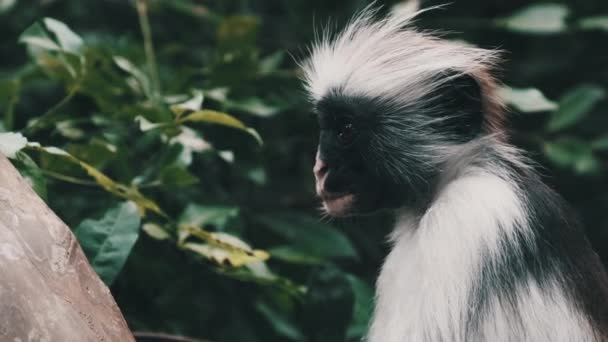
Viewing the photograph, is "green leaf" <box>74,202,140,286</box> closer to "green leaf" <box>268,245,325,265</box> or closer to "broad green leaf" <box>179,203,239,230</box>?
"broad green leaf" <box>179,203,239,230</box>

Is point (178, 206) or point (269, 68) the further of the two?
point (269, 68)

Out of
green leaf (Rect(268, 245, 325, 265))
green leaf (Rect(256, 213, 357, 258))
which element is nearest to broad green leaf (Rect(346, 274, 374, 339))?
green leaf (Rect(268, 245, 325, 265))

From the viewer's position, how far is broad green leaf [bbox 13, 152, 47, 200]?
→ 2461mm

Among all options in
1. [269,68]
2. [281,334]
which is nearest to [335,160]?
[281,334]

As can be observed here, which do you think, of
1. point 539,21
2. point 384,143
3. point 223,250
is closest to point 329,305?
point 223,250

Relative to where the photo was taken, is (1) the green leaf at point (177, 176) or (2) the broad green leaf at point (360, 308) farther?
(2) the broad green leaf at point (360, 308)

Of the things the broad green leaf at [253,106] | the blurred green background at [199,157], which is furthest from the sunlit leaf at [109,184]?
the broad green leaf at [253,106]

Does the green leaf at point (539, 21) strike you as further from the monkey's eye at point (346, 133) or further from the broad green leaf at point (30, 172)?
the broad green leaf at point (30, 172)

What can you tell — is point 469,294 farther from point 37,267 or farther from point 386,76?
point 37,267

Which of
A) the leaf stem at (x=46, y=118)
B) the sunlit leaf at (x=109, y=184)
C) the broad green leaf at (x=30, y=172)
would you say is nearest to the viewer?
the broad green leaf at (x=30, y=172)

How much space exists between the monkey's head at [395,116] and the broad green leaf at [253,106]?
0.56m

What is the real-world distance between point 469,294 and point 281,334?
1.27m

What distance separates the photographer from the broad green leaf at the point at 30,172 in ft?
8.07

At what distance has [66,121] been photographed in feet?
10.9
